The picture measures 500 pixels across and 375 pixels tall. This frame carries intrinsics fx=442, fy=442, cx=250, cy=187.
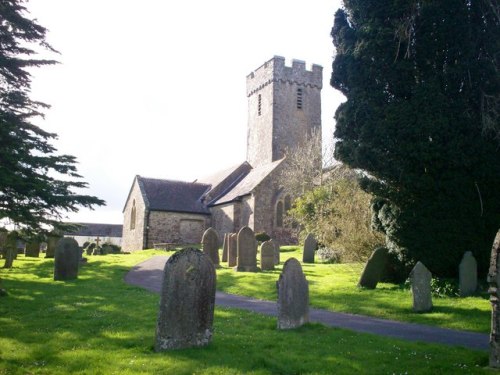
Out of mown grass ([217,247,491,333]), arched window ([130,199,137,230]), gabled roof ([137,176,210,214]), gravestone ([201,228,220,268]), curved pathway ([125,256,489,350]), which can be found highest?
gabled roof ([137,176,210,214])

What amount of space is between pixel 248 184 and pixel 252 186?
1.72m

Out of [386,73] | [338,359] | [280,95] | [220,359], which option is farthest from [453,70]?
[280,95]

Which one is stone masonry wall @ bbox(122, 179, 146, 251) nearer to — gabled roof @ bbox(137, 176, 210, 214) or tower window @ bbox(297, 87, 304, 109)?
gabled roof @ bbox(137, 176, 210, 214)

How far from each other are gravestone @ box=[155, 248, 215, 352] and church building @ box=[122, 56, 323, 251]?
2430 cm

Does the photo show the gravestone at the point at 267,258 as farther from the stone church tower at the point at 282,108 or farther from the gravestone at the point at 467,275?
the stone church tower at the point at 282,108

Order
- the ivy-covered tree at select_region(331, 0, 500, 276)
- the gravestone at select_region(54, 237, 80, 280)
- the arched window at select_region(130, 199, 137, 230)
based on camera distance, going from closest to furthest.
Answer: the ivy-covered tree at select_region(331, 0, 500, 276)
the gravestone at select_region(54, 237, 80, 280)
the arched window at select_region(130, 199, 137, 230)

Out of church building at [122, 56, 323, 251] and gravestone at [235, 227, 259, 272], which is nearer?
gravestone at [235, 227, 259, 272]

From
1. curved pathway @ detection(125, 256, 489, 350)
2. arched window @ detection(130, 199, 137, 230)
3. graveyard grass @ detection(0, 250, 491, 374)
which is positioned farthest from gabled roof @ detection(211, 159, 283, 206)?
graveyard grass @ detection(0, 250, 491, 374)

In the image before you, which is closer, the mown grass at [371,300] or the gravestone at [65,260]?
the mown grass at [371,300]

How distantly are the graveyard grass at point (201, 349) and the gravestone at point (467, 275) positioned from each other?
5322 mm

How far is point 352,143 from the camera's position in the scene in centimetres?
1270

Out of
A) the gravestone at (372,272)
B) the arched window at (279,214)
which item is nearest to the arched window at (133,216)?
the arched window at (279,214)

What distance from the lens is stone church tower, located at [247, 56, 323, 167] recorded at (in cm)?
3997

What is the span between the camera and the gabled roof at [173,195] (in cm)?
3453
